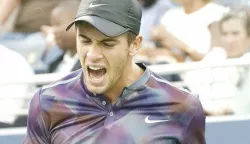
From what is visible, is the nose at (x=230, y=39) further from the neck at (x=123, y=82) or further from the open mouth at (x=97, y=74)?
the open mouth at (x=97, y=74)

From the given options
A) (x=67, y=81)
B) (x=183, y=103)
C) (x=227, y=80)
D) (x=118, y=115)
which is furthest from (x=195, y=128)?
(x=227, y=80)

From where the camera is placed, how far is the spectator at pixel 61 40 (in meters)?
5.41

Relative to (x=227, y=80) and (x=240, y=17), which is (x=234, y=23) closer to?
(x=240, y=17)

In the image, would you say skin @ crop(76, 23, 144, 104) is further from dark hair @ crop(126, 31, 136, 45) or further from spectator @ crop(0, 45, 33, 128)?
spectator @ crop(0, 45, 33, 128)

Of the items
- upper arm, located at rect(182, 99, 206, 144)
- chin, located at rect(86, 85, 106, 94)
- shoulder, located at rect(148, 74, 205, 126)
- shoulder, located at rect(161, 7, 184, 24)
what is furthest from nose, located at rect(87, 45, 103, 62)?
shoulder, located at rect(161, 7, 184, 24)

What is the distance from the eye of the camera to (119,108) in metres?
3.04

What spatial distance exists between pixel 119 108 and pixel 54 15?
2.67 m

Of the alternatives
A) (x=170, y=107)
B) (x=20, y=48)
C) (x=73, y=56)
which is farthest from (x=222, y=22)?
(x=170, y=107)

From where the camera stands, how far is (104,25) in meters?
2.75

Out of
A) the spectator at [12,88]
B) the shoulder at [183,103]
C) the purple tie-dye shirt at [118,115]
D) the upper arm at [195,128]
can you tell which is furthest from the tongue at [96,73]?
the spectator at [12,88]

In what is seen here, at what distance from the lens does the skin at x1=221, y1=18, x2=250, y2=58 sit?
17.1ft

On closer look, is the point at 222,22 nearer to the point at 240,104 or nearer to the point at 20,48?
the point at 240,104

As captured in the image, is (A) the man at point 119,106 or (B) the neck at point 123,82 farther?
(B) the neck at point 123,82

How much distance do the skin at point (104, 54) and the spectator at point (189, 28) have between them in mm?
2288
